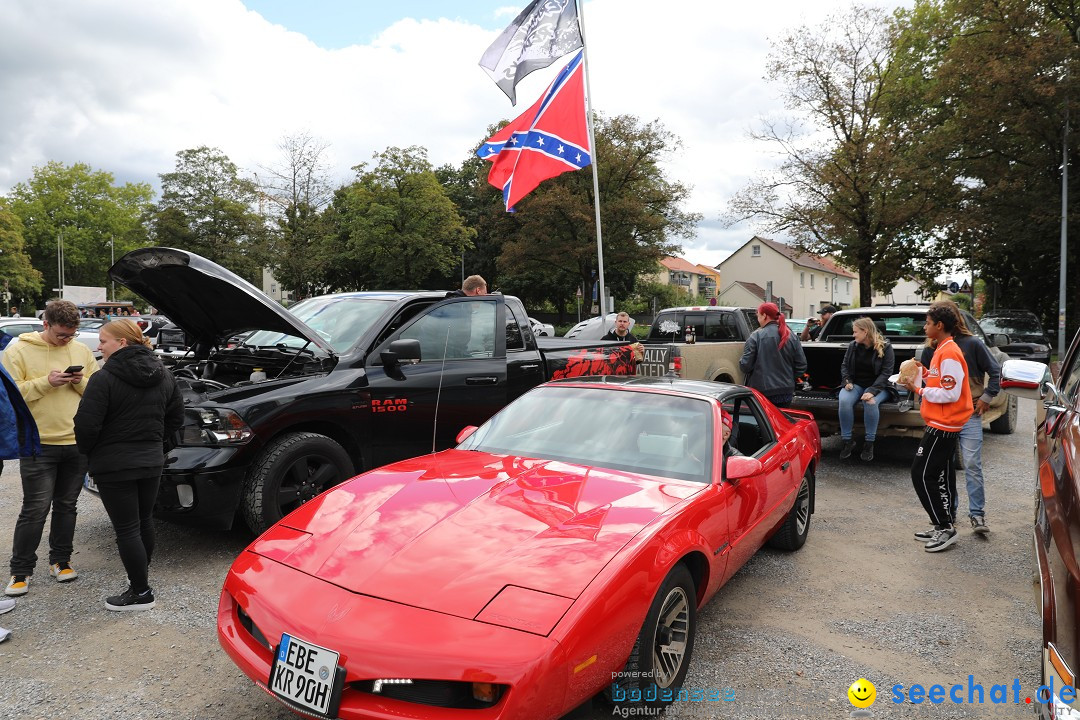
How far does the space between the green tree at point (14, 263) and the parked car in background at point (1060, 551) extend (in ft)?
212

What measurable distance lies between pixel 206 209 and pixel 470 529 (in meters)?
51.2

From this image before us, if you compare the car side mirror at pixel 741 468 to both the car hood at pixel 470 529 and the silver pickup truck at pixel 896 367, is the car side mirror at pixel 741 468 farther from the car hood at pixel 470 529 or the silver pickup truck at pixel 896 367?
the silver pickup truck at pixel 896 367

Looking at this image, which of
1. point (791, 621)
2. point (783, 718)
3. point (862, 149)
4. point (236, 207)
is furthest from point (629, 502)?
point (236, 207)

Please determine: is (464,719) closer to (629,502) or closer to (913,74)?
(629,502)

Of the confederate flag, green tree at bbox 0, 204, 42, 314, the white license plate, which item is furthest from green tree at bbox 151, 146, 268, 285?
the white license plate

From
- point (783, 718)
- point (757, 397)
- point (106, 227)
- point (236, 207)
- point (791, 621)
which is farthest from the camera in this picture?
point (106, 227)

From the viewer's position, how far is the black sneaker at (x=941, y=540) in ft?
16.6

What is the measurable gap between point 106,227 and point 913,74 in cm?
6896

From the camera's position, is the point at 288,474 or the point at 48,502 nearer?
the point at 48,502

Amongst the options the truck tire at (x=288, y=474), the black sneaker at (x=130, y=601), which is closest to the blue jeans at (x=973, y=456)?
the truck tire at (x=288, y=474)

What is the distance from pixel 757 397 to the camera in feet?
15.5

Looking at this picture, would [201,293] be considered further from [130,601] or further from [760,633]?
[760,633]

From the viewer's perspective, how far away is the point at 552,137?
11.7m

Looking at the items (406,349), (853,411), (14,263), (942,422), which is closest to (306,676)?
(406,349)
